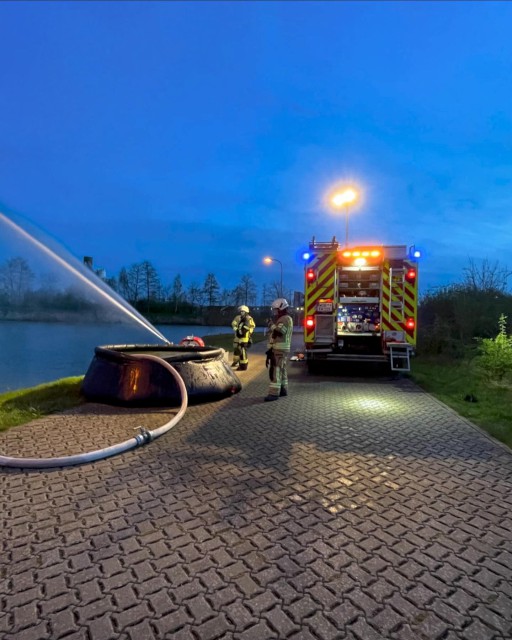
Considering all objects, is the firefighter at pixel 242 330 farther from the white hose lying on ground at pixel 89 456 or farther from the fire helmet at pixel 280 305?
the white hose lying on ground at pixel 89 456

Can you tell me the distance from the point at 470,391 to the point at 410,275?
315 centimetres

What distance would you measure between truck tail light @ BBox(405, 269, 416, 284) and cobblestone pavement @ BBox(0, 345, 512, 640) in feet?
19.2

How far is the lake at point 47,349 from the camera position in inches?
562

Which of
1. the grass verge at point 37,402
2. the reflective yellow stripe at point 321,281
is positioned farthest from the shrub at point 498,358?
the grass verge at point 37,402

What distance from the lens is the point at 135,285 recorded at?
61.6 meters

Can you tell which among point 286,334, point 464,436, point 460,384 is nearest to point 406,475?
point 464,436

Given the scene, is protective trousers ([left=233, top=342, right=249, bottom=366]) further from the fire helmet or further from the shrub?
the shrub

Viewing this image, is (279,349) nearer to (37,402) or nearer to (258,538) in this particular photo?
(37,402)

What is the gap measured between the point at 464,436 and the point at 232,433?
→ 9.58 ft

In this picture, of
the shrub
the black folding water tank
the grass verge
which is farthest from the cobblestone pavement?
the shrub

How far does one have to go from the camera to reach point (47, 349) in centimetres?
2164

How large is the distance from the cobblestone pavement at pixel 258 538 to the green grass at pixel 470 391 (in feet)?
3.96

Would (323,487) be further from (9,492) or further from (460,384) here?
(460,384)

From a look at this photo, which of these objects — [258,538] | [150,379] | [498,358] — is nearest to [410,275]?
[498,358]
